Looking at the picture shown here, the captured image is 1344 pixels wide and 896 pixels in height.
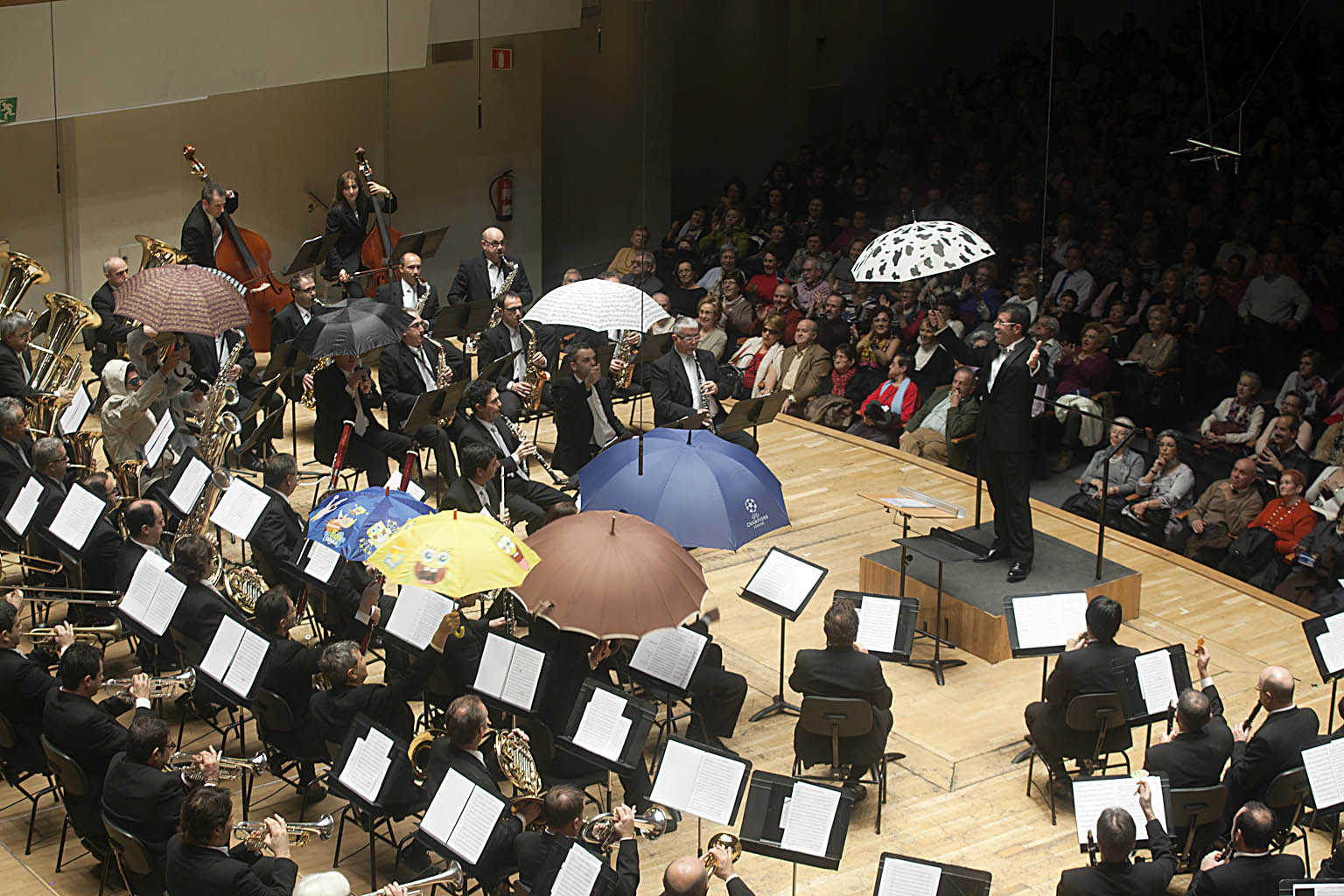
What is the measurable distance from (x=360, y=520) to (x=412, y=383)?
2935 mm

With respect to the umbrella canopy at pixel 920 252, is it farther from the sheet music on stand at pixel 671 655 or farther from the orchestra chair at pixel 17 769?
the orchestra chair at pixel 17 769

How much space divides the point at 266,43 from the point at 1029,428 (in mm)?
7761

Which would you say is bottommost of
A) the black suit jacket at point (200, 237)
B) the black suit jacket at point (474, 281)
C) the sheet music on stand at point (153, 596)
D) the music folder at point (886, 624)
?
the music folder at point (886, 624)

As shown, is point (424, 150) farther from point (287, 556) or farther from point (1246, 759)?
point (1246, 759)

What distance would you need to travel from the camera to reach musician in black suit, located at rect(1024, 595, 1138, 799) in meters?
7.09

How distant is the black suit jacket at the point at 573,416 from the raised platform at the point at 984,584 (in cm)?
211

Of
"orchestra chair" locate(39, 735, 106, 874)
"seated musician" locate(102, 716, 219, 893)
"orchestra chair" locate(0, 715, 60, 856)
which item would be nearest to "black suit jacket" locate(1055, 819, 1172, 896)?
"seated musician" locate(102, 716, 219, 893)

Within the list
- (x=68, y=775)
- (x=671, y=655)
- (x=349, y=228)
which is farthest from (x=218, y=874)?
(x=349, y=228)

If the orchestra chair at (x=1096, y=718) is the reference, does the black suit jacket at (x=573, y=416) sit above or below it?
above

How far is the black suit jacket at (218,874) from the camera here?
557cm

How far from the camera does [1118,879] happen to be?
18.7 feet

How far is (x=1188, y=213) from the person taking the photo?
12625 mm

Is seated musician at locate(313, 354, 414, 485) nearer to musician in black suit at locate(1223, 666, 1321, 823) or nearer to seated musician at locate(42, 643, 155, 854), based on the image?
seated musician at locate(42, 643, 155, 854)

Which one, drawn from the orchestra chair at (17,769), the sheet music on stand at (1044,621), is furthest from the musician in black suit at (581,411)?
the orchestra chair at (17,769)
